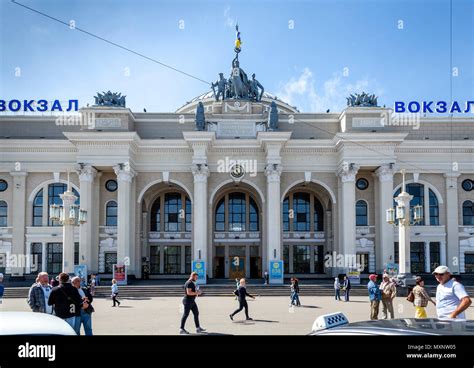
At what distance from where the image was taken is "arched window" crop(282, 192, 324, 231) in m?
40.3

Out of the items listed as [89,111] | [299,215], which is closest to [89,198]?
[89,111]

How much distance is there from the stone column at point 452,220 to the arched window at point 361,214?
557 centimetres

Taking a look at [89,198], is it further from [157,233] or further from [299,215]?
[299,215]

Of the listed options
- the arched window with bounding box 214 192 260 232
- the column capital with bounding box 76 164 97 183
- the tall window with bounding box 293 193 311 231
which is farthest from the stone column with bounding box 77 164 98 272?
the tall window with bounding box 293 193 311 231

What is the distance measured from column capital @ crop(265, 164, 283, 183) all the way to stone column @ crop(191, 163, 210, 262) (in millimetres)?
4232

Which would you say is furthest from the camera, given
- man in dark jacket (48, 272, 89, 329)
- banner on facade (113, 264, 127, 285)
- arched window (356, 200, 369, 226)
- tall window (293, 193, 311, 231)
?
tall window (293, 193, 311, 231)

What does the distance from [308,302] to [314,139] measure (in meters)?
15.0

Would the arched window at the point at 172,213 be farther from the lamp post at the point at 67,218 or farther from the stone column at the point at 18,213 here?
the lamp post at the point at 67,218

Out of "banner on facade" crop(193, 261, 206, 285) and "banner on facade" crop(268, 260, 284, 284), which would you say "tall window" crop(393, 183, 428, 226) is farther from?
"banner on facade" crop(193, 261, 206, 285)

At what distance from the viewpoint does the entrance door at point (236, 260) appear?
39969 millimetres

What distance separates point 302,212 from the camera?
40688mm

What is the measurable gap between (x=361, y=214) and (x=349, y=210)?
8.36ft

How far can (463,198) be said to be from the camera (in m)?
37.9

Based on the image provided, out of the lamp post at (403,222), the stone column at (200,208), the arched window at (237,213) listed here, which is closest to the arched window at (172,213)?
the arched window at (237,213)
